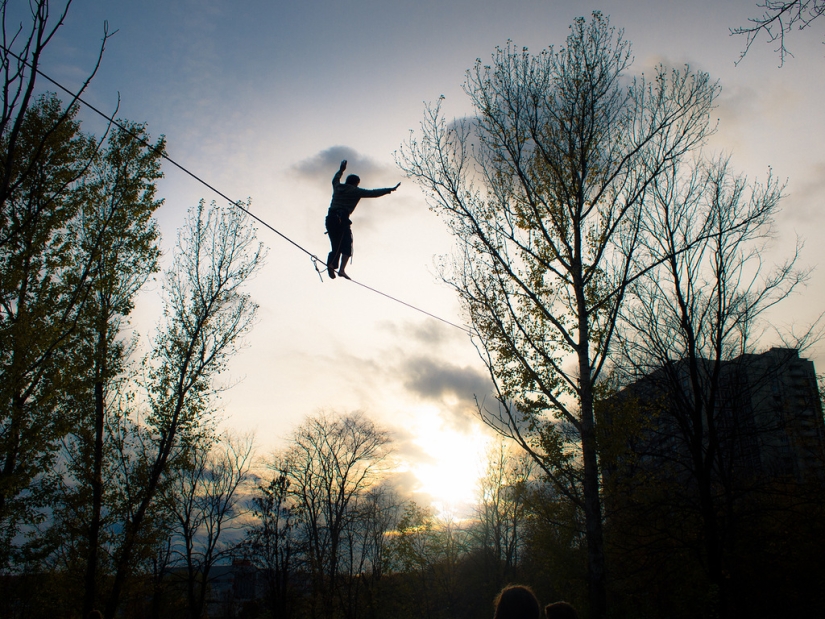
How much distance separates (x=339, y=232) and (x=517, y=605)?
637 centimetres

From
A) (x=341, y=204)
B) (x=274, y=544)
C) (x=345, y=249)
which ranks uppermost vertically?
(x=341, y=204)

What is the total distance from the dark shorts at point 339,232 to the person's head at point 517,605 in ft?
20.5

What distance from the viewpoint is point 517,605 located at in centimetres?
253

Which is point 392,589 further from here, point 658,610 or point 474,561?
point 658,610

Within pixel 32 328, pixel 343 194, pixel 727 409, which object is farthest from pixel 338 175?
pixel 727 409

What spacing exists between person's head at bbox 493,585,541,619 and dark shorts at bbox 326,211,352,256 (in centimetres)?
626

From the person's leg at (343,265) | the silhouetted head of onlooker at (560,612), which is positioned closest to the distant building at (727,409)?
the person's leg at (343,265)

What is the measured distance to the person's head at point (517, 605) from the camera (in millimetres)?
2502

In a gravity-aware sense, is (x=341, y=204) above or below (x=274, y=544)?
above

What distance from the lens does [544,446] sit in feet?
29.6

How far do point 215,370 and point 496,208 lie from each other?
9.70 meters

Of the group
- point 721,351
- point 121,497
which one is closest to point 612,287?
point 721,351

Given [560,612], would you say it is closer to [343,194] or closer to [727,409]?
[343,194]

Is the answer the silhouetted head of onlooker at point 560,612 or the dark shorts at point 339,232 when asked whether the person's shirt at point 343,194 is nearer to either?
the dark shorts at point 339,232
